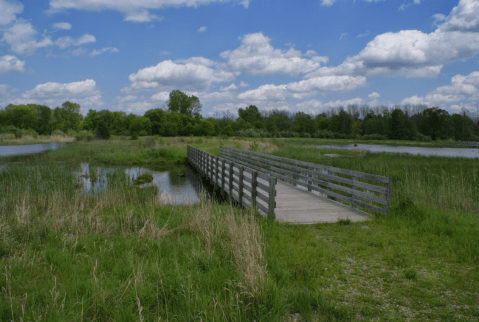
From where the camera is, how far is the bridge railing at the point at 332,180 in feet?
23.9

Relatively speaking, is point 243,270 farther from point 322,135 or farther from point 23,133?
point 322,135

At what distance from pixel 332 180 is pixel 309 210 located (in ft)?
5.97

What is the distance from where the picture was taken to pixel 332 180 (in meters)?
9.23

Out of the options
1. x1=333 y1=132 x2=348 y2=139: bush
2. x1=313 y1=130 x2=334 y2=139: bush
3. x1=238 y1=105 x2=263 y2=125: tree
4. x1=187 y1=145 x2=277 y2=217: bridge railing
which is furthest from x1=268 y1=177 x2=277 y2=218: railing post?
x1=238 y1=105 x2=263 y2=125: tree

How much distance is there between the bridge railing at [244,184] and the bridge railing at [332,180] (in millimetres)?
1043

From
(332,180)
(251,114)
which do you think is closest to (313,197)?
(332,180)

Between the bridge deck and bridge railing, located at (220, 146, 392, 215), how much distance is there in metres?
0.28

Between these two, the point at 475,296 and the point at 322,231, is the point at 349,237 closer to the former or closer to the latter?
the point at 322,231

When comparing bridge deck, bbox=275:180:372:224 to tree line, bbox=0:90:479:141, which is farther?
tree line, bbox=0:90:479:141

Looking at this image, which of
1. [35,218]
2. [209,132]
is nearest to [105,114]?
[209,132]

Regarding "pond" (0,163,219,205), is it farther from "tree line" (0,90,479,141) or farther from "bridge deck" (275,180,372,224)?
"tree line" (0,90,479,141)

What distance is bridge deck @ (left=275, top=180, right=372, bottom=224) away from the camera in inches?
279

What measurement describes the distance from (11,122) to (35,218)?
84472mm

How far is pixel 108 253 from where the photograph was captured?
471 cm
